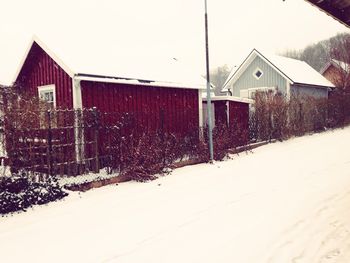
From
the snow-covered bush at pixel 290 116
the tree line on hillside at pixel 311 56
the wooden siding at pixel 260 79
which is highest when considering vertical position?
the tree line on hillside at pixel 311 56

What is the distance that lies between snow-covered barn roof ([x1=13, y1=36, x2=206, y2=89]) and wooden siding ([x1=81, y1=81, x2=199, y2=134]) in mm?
310

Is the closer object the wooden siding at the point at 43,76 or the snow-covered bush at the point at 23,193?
the snow-covered bush at the point at 23,193

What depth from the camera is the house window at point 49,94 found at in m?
12.2

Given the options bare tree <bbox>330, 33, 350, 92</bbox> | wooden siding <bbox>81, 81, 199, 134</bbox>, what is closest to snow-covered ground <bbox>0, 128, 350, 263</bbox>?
wooden siding <bbox>81, 81, 199, 134</bbox>

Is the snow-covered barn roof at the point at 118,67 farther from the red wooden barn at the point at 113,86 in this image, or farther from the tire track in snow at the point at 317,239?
the tire track in snow at the point at 317,239

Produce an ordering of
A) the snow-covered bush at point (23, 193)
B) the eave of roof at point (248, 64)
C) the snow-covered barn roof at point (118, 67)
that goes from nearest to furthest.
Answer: the snow-covered bush at point (23, 193) < the snow-covered barn roof at point (118, 67) < the eave of roof at point (248, 64)

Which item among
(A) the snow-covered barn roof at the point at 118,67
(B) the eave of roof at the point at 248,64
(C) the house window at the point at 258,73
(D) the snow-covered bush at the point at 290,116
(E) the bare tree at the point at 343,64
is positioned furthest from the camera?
(E) the bare tree at the point at 343,64

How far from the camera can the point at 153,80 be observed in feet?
43.9

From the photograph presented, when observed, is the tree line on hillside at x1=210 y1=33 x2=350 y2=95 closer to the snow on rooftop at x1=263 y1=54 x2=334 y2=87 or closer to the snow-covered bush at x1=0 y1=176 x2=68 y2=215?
the snow on rooftop at x1=263 y1=54 x2=334 y2=87

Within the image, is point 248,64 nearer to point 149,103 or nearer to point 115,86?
point 149,103

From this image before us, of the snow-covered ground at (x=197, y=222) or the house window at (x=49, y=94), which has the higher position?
the house window at (x=49, y=94)

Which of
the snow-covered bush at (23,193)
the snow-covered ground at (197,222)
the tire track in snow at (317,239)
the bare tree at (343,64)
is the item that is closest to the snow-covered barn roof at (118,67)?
the snow-covered ground at (197,222)

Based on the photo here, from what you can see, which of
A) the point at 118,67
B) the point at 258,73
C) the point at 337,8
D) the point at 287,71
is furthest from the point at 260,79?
the point at 337,8

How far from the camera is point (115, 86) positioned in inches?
481
